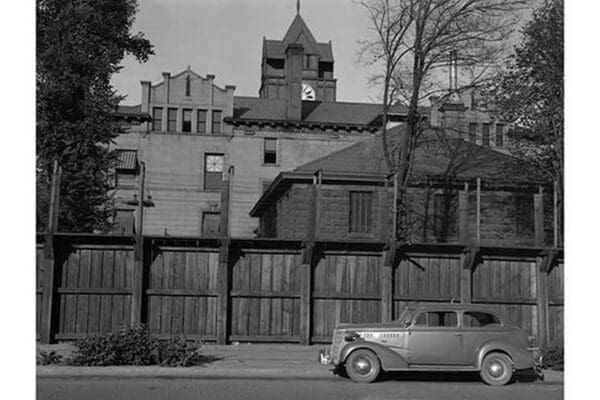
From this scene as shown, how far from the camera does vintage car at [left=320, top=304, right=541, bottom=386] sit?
39.7 ft

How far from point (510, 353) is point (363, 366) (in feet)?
7.67

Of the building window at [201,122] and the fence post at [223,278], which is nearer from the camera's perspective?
the fence post at [223,278]

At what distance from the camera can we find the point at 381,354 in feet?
39.7

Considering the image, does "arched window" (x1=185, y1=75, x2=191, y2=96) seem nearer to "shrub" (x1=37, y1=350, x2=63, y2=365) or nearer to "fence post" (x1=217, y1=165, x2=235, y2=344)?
"fence post" (x1=217, y1=165, x2=235, y2=344)

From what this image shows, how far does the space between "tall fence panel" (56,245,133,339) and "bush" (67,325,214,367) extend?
10.2 feet

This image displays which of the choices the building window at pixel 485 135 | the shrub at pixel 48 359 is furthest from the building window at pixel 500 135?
the shrub at pixel 48 359

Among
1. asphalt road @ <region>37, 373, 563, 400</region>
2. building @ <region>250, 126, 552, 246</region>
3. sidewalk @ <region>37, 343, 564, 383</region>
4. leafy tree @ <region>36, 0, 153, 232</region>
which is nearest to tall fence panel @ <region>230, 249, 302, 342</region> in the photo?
sidewalk @ <region>37, 343, 564, 383</region>

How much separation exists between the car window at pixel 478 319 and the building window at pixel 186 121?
36.7 metres

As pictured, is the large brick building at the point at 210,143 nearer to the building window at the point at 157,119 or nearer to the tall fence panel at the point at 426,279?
the building window at the point at 157,119

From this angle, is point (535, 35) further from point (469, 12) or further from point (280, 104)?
point (280, 104)

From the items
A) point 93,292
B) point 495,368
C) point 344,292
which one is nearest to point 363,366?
point 495,368

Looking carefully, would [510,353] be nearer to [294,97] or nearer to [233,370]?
[233,370]

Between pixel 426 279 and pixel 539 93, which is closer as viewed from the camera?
pixel 426 279

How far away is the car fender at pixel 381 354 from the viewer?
12.1 m
